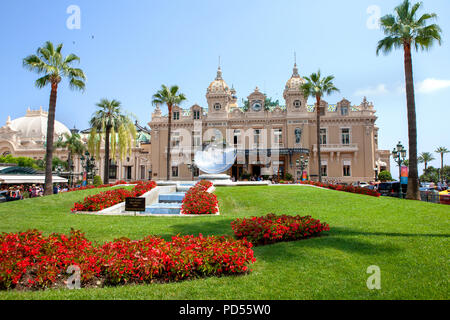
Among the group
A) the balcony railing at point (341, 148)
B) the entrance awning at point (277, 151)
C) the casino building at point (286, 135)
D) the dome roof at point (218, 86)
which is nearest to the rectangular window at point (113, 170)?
the casino building at point (286, 135)

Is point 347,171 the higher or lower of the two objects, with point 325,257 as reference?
higher

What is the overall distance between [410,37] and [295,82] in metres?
26.9

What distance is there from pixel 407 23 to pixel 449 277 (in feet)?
67.1

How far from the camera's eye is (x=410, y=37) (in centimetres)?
1956

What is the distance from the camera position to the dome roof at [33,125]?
3515 inches

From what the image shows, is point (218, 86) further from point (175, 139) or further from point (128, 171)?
point (128, 171)

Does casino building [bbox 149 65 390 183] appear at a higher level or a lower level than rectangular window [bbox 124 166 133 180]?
higher

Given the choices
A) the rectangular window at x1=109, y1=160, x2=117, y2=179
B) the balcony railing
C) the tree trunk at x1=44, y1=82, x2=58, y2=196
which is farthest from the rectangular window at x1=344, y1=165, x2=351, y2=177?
the rectangular window at x1=109, y1=160, x2=117, y2=179

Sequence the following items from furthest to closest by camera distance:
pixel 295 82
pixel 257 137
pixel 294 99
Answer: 1. pixel 295 82
2. pixel 257 137
3. pixel 294 99

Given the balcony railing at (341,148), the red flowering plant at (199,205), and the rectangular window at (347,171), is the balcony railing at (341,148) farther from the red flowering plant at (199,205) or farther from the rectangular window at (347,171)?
the red flowering plant at (199,205)

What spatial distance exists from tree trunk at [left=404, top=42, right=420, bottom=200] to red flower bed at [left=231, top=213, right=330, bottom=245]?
13.2 metres

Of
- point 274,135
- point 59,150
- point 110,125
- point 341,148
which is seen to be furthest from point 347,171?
point 59,150

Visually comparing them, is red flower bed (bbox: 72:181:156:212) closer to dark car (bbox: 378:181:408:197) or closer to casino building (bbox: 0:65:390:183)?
dark car (bbox: 378:181:408:197)

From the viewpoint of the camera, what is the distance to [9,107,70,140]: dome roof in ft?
293
